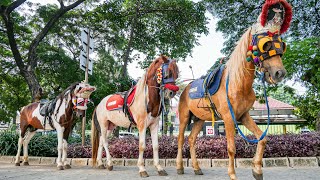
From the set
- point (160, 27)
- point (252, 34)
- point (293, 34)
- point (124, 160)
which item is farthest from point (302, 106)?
point (252, 34)

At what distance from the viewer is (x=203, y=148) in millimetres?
7301

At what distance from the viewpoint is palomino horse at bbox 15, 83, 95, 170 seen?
22.4 ft

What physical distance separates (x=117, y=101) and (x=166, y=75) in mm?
1541

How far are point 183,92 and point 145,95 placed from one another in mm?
789

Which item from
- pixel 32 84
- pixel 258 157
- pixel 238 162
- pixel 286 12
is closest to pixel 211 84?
pixel 258 157

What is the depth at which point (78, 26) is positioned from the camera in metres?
17.4

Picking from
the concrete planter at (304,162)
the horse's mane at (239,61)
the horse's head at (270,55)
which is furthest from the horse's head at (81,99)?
the concrete planter at (304,162)

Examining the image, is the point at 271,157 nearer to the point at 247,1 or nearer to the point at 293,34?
the point at 293,34

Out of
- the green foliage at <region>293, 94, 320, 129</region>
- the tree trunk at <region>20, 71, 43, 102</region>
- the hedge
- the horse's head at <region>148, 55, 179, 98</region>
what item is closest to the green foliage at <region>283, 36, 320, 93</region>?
the green foliage at <region>293, 94, 320, 129</region>

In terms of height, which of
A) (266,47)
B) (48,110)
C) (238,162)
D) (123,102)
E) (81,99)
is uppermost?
(266,47)

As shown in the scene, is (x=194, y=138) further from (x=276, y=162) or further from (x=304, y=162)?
(x=304, y=162)

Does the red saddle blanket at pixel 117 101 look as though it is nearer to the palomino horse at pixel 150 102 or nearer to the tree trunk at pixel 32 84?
the palomino horse at pixel 150 102

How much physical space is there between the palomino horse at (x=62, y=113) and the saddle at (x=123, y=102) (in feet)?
2.07

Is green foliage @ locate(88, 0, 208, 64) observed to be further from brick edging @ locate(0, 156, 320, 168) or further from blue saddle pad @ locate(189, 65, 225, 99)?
blue saddle pad @ locate(189, 65, 225, 99)
